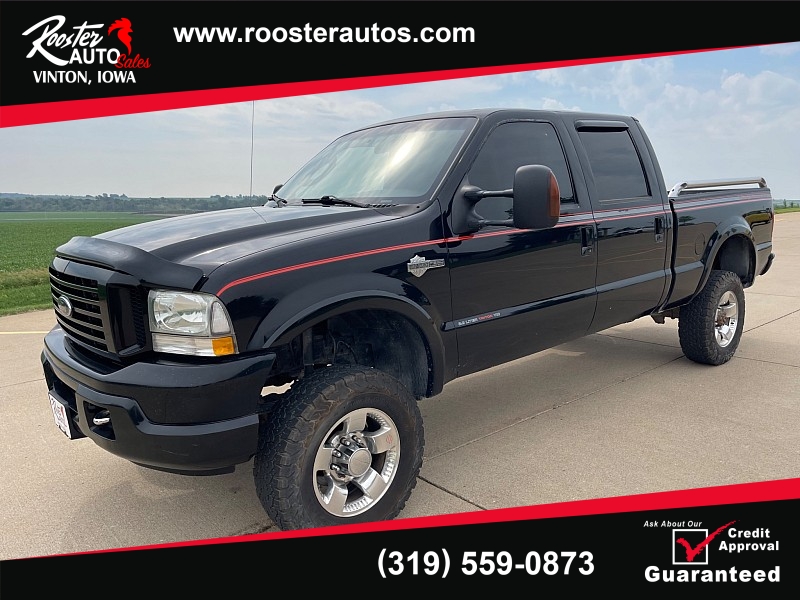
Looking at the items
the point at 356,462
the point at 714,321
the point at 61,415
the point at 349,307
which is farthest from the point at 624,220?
the point at 61,415

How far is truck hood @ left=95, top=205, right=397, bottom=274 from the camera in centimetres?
264

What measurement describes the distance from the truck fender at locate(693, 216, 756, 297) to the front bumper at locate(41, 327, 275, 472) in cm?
401

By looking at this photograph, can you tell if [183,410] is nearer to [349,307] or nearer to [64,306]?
[349,307]

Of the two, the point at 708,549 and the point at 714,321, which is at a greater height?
the point at 714,321

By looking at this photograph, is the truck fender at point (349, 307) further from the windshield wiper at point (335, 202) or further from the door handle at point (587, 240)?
the door handle at point (587, 240)

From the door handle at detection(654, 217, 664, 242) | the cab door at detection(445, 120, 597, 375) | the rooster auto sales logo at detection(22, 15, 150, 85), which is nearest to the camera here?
the cab door at detection(445, 120, 597, 375)

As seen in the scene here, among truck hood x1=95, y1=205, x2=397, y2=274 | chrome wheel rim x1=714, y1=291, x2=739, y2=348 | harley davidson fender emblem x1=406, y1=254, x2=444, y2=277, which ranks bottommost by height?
chrome wheel rim x1=714, y1=291, x2=739, y2=348

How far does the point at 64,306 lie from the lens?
304cm

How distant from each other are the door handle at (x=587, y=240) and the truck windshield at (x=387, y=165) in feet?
3.39

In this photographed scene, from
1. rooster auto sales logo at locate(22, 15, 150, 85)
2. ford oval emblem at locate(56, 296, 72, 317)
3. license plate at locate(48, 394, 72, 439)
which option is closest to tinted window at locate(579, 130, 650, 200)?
ford oval emblem at locate(56, 296, 72, 317)

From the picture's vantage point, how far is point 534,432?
403 centimetres

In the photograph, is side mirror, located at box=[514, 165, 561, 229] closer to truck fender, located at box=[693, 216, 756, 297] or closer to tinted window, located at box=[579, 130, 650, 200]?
tinted window, located at box=[579, 130, 650, 200]

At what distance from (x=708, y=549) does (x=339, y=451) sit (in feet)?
5.57

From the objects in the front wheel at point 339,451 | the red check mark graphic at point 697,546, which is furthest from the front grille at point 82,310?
the red check mark graphic at point 697,546
